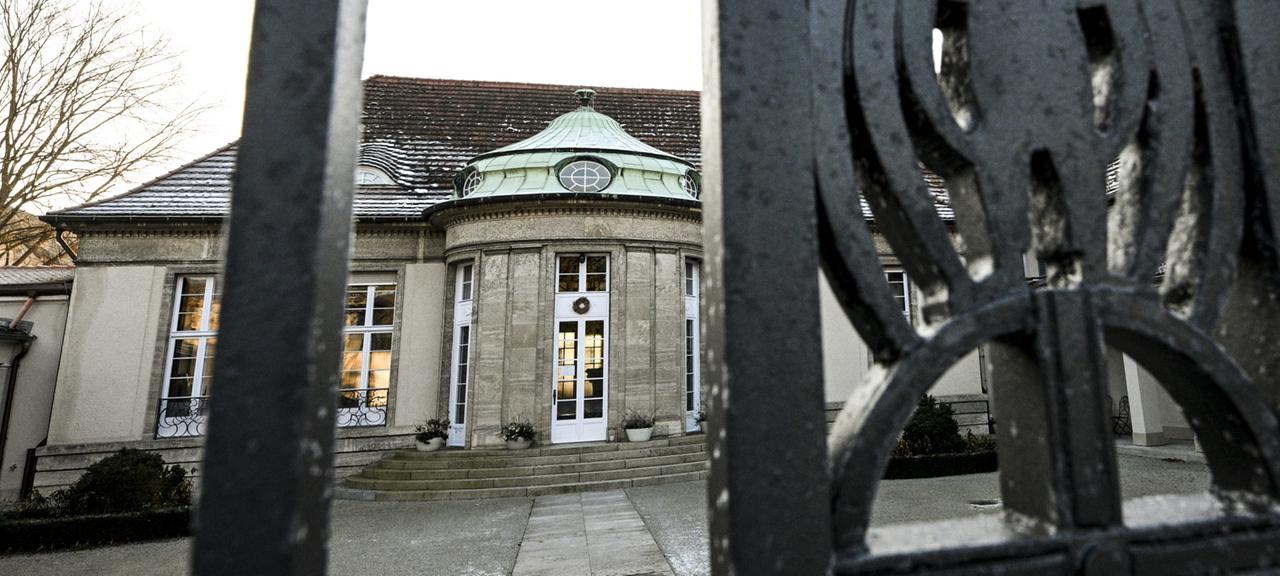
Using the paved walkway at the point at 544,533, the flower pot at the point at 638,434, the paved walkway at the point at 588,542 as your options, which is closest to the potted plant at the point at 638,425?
the flower pot at the point at 638,434

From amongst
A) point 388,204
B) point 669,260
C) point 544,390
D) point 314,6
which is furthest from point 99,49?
point 314,6

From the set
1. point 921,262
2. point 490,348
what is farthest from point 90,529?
point 921,262

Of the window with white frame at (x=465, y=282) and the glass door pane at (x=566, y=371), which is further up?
the window with white frame at (x=465, y=282)

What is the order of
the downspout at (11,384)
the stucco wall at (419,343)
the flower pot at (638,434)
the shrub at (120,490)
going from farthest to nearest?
the stucco wall at (419,343) < the flower pot at (638,434) < the downspout at (11,384) < the shrub at (120,490)

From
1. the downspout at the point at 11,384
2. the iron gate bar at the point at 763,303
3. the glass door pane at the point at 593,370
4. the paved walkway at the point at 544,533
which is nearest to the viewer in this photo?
the iron gate bar at the point at 763,303

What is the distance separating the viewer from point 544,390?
36.7 feet

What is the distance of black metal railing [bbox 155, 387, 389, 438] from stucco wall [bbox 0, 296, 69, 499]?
2.09m

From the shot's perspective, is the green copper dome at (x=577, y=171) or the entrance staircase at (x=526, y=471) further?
the green copper dome at (x=577, y=171)

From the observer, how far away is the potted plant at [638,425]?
1091 cm

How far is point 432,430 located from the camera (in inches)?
444

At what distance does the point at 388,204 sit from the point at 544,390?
566cm

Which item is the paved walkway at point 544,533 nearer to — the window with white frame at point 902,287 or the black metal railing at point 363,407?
the black metal railing at point 363,407

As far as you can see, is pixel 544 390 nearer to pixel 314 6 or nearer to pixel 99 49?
pixel 314 6

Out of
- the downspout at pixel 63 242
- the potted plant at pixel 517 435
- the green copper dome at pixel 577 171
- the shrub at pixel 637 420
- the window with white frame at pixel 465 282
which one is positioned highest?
the green copper dome at pixel 577 171
